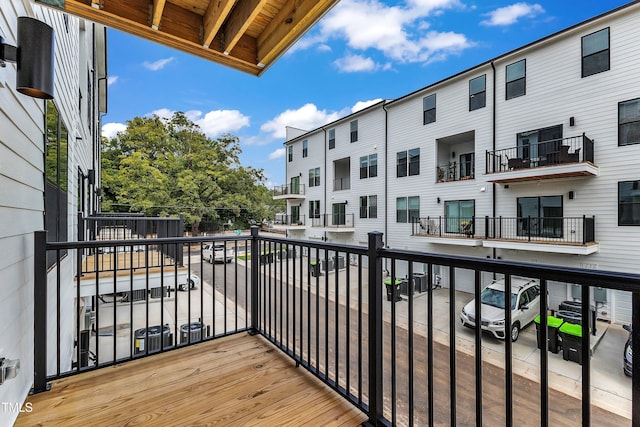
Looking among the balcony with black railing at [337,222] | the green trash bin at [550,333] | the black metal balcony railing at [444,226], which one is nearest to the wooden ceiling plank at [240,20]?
the green trash bin at [550,333]

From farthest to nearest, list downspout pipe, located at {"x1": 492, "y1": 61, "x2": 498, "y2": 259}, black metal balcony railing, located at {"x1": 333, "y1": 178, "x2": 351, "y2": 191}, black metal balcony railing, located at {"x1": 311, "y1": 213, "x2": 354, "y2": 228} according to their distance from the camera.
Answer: black metal balcony railing, located at {"x1": 333, "y1": 178, "x2": 351, "y2": 191}
black metal balcony railing, located at {"x1": 311, "y1": 213, "x2": 354, "y2": 228}
downspout pipe, located at {"x1": 492, "y1": 61, "x2": 498, "y2": 259}

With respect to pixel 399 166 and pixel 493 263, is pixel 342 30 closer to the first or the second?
pixel 399 166

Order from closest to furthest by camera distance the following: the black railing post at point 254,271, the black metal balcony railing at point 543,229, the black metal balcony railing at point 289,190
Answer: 1. the black railing post at point 254,271
2. the black metal balcony railing at point 543,229
3. the black metal balcony railing at point 289,190

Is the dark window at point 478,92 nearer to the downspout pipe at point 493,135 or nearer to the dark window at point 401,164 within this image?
the downspout pipe at point 493,135

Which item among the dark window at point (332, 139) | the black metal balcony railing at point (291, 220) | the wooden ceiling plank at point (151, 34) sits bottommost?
the black metal balcony railing at point (291, 220)

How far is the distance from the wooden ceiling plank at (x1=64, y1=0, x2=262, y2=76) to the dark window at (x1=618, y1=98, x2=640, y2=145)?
8.94 metres

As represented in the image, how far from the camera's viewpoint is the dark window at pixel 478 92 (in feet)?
30.9

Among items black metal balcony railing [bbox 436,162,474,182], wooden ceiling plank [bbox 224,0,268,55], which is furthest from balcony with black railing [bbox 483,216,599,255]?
wooden ceiling plank [bbox 224,0,268,55]

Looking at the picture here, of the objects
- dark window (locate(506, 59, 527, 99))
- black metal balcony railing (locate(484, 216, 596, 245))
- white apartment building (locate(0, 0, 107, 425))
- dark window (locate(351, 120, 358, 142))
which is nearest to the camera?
white apartment building (locate(0, 0, 107, 425))

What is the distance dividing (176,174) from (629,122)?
830 inches

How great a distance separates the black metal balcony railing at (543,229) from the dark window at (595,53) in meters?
3.74

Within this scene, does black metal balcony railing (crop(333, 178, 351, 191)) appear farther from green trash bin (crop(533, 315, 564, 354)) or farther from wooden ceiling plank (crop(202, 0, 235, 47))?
wooden ceiling plank (crop(202, 0, 235, 47))

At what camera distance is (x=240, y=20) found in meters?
1.97

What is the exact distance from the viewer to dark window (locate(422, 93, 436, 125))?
10.8 meters
